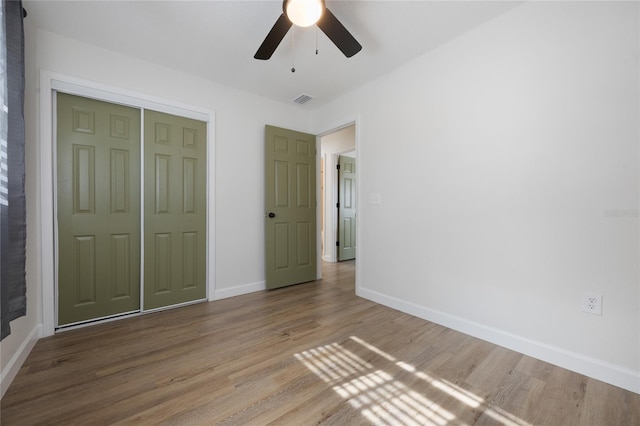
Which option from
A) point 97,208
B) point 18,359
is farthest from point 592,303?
point 97,208

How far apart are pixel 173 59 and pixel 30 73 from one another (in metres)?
1.04

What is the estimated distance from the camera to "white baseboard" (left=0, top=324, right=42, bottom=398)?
1462mm

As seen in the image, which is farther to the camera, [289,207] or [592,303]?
[289,207]

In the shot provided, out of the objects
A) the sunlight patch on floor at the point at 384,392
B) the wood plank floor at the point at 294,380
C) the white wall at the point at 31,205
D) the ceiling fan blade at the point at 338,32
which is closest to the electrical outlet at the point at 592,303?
the wood plank floor at the point at 294,380

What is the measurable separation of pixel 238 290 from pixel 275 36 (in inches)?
103

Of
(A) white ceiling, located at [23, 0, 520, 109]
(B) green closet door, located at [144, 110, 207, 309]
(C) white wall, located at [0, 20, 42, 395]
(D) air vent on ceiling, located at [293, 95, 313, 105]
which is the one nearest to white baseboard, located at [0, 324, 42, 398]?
(C) white wall, located at [0, 20, 42, 395]

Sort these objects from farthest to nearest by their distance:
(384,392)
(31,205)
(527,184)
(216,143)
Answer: (216,143) < (31,205) < (527,184) < (384,392)

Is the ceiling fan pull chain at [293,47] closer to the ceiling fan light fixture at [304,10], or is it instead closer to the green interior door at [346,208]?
the ceiling fan light fixture at [304,10]

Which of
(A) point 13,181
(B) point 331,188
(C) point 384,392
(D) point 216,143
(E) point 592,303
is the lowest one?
(C) point 384,392

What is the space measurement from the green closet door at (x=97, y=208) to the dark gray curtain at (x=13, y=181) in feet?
2.23

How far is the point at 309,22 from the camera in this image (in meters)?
1.64

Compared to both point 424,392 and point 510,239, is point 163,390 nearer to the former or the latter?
point 424,392

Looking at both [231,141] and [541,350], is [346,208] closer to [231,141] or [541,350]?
[231,141]

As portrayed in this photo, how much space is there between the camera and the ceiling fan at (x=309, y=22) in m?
1.56
